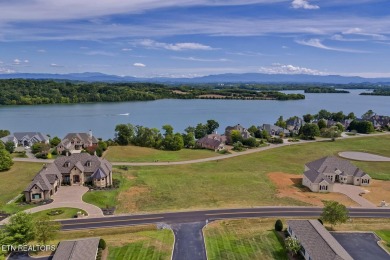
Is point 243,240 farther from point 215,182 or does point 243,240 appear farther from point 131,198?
point 215,182

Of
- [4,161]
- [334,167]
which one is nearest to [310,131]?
[334,167]

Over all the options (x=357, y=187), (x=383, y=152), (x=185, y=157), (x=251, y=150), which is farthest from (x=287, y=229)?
(x=383, y=152)

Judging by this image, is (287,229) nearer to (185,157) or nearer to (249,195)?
(249,195)

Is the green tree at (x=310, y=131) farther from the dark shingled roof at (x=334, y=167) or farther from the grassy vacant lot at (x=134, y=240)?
the grassy vacant lot at (x=134, y=240)

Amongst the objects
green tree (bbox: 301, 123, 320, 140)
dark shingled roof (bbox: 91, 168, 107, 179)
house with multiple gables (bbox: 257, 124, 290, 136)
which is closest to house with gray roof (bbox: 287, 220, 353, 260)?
dark shingled roof (bbox: 91, 168, 107, 179)

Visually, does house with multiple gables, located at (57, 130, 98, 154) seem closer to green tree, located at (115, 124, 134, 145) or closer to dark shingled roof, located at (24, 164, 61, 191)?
green tree, located at (115, 124, 134, 145)

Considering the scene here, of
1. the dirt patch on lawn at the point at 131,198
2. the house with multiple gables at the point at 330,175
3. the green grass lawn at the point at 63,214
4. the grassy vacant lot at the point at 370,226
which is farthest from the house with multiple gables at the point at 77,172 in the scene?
the grassy vacant lot at the point at 370,226
